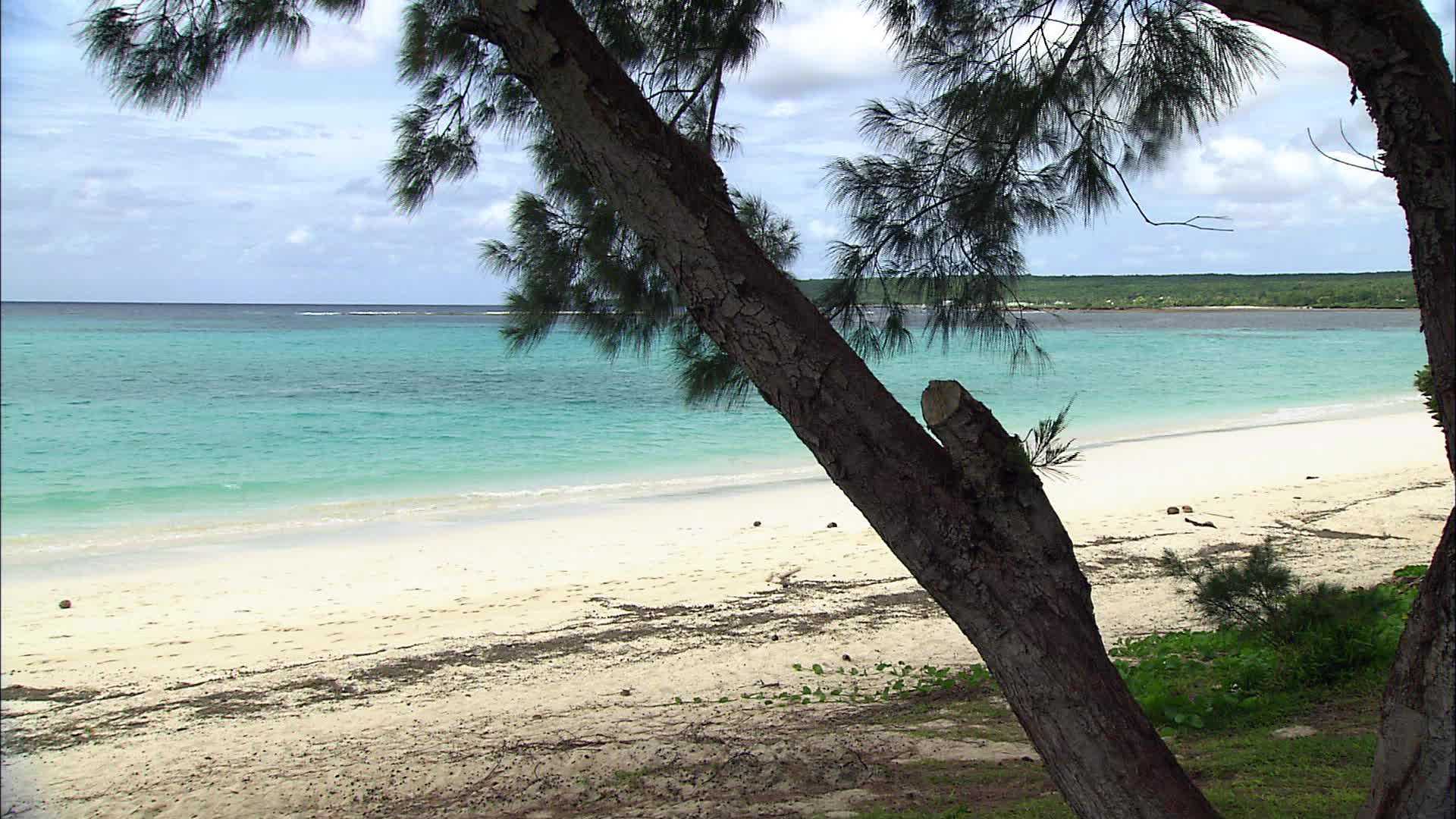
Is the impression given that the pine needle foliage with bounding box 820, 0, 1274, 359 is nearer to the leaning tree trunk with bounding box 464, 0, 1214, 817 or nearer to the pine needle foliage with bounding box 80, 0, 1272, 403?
the pine needle foliage with bounding box 80, 0, 1272, 403

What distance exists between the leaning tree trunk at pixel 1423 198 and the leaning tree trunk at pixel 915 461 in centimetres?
39

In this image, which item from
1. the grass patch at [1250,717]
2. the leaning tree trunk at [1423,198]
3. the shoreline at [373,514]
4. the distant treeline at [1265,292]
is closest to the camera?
the leaning tree trunk at [1423,198]

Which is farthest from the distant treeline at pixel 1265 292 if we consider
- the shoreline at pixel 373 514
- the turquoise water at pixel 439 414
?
the shoreline at pixel 373 514

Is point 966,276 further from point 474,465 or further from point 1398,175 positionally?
point 474,465

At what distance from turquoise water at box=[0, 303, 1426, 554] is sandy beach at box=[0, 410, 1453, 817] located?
153 centimetres

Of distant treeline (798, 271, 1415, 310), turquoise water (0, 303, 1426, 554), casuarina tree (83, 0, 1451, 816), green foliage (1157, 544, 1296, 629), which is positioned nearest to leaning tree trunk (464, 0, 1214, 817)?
casuarina tree (83, 0, 1451, 816)

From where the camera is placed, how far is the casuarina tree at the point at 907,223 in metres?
1.98

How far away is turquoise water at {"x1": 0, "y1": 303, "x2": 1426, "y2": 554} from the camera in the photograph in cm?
1245

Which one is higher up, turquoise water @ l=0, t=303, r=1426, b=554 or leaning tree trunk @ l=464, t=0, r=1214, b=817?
leaning tree trunk @ l=464, t=0, r=1214, b=817

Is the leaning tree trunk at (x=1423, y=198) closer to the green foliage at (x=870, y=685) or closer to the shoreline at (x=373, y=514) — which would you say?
the green foliage at (x=870, y=685)

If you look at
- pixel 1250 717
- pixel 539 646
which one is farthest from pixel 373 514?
pixel 1250 717

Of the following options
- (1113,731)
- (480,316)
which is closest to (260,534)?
(1113,731)

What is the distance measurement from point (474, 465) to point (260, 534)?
498cm

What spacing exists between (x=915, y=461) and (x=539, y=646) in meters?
4.59
